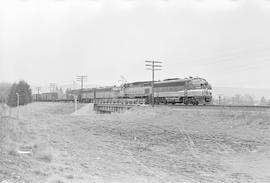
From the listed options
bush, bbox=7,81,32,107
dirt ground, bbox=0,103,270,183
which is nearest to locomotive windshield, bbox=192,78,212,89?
dirt ground, bbox=0,103,270,183

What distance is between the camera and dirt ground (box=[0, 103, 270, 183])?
1265cm

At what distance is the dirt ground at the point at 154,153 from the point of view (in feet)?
41.5

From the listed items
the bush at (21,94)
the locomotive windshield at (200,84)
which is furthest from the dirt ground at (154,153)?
the bush at (21,94)

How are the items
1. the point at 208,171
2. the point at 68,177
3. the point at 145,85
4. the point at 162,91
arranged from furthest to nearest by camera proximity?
the point at 145,85 < the point at 162,91 < the point at 208,171 < the point at 68,177

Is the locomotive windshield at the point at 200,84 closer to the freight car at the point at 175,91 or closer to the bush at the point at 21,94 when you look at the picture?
the freight car at the point at 175,91

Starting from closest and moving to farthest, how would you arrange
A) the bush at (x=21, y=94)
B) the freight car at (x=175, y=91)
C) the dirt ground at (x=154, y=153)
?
the dirt ground at (x=154, y=153) < the freight car at (x=175, y=91) < the bush at (x=21, y=94)

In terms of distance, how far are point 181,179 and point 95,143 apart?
32.7 feet

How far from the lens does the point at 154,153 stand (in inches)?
772

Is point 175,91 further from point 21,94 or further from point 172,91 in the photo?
point 21,94

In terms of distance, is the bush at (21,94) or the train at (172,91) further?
the bush at (21,94)

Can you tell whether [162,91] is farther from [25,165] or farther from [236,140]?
[25,165]

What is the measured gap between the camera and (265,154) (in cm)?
1864

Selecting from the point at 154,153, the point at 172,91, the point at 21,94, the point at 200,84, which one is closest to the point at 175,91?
the point at 172,91

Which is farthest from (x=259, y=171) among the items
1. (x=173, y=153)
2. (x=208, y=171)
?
(x=173, y=153)
